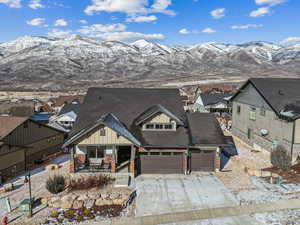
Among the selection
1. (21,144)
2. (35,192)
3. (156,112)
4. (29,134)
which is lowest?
(35,192)

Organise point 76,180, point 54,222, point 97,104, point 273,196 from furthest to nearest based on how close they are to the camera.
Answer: point 97,104
point 76,180
point 273,196
point 54,222

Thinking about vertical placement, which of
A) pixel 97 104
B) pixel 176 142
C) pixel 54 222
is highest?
pixel 97 104

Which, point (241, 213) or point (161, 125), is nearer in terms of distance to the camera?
point (241, 213)

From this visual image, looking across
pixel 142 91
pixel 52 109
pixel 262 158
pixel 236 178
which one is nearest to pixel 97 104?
pixel 142 91

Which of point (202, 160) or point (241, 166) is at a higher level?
point (202, 160)

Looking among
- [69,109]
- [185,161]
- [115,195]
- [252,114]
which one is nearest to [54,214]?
[115,195]

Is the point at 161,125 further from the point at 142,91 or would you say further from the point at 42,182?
the point at 42,182

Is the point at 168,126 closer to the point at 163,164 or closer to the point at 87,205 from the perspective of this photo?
the point at 163,164
